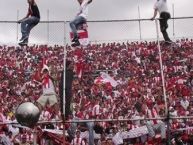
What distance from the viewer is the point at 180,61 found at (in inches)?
759

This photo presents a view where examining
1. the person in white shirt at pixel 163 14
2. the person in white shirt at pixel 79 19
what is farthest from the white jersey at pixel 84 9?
the person in white shirt at pixel 163 14

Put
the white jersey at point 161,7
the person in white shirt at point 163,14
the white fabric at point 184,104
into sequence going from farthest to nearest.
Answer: the white fabric at point 184,104
the white jersey at point 161,7
the person in white shirt at point 163,14

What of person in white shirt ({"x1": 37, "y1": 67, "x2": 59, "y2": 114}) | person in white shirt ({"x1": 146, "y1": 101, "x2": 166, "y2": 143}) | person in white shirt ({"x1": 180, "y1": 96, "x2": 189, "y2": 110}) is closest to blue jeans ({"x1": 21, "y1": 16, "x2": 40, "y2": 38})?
person in white shirt ({"x1": 37, "y1": 67, "x2": 59, "y2": 114})

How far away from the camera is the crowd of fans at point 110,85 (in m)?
13.5

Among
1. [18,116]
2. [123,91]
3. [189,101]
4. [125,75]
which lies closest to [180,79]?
[189,101]

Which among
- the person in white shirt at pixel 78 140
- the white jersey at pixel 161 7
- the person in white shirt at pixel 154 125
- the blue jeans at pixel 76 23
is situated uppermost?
the white jersey at pixel 161 7

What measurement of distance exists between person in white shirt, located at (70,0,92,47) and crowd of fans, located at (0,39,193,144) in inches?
31.1

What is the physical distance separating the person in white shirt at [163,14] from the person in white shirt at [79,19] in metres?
1.83

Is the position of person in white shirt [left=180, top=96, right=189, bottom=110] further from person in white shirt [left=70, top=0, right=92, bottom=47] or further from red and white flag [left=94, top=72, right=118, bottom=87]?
person in white shirt [left=70, top=0, right=92, bottom=47]

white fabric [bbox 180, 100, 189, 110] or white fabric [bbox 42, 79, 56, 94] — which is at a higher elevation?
white fabric [bbox 42, 79, 56, 94]

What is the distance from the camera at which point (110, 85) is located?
14297 mm

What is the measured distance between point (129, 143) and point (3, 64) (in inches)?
469

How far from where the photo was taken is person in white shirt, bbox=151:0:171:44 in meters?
12.4

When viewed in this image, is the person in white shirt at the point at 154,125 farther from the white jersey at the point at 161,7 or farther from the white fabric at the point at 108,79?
the white jersey at the point at 161,7
